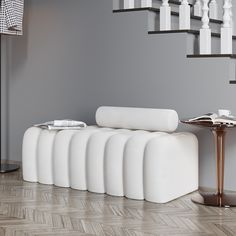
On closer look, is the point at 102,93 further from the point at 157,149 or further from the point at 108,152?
the point at 157,149

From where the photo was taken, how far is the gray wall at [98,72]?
421 centimetres

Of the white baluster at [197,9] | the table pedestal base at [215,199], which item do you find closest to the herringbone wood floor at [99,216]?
the table pedestal base at [215,199]

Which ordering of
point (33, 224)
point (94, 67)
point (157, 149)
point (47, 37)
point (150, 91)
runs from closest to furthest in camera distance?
1. point (33, 224)
2. point (157, 149)
3. point (150, 91)
4. point (94, 67)
5. point (47, 37)

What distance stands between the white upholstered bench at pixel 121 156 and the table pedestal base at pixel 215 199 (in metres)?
0.14

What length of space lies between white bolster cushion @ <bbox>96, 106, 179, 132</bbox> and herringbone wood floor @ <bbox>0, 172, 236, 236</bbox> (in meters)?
0.53

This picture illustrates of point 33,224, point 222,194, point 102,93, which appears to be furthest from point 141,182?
point 102,93

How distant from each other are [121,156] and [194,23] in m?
1.47

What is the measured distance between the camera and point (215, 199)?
3.74 m

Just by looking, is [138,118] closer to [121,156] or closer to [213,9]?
[121,156]

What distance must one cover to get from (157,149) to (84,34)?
1588 millimetres

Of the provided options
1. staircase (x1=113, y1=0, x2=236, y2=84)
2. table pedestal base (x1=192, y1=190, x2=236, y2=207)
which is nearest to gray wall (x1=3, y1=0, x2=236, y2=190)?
staircase (x1=113, y1=0, x2=236, y2=84)

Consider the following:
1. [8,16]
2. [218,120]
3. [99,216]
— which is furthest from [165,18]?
[99,216]

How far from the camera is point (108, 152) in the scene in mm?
3898

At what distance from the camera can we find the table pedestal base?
3652 millimetres
